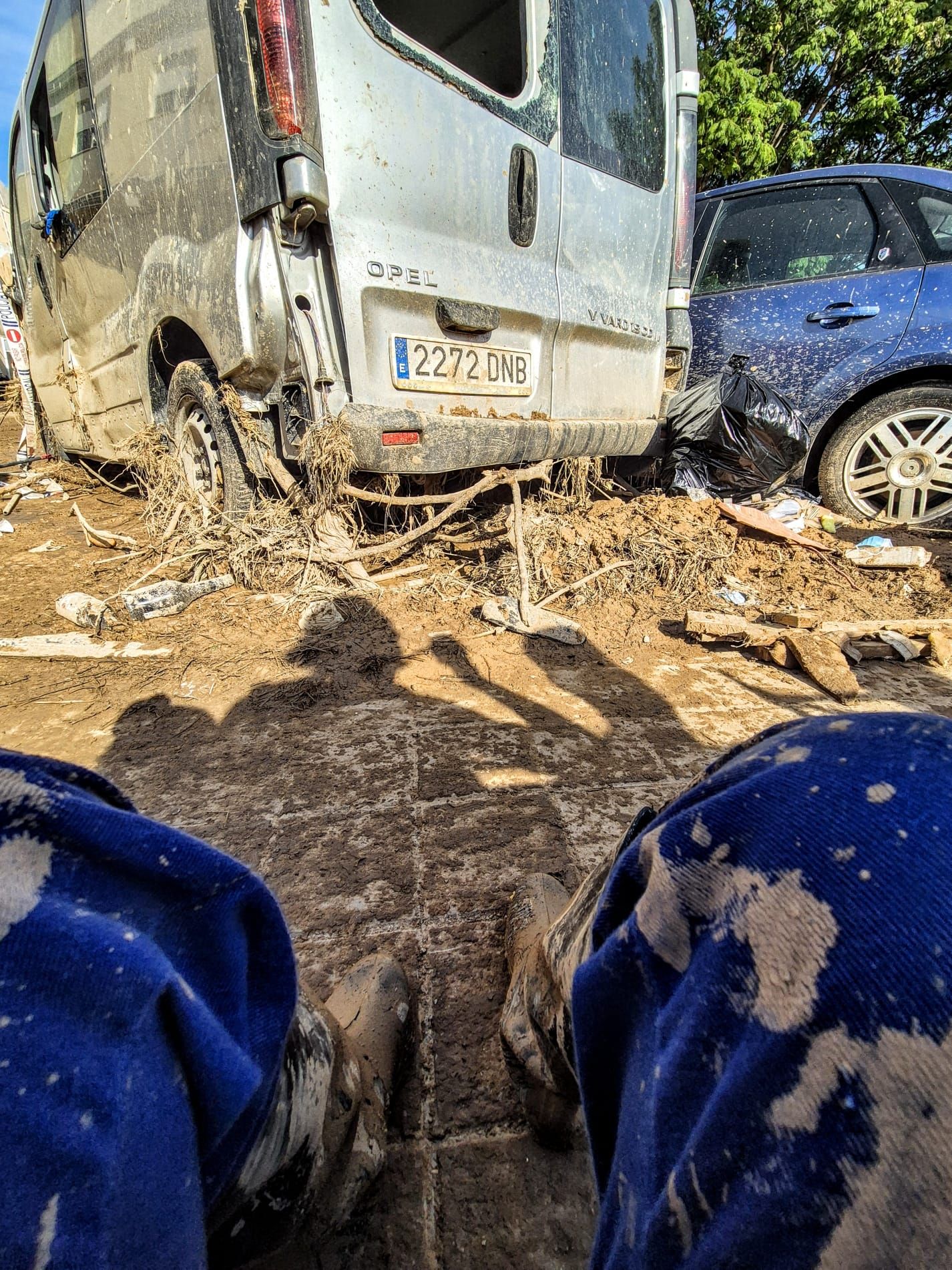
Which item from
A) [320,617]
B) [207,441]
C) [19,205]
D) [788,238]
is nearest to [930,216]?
[788,238]

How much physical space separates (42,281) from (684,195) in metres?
4.51

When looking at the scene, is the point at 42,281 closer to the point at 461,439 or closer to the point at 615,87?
the point at 461,439

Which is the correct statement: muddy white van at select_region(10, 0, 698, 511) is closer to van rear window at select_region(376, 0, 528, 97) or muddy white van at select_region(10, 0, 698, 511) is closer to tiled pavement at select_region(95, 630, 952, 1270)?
van rear window at select_region(376, 0, 528, 97)

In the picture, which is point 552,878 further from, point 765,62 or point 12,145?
point 765,62

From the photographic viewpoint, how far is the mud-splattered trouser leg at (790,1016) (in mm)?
432

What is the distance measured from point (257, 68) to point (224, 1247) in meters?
3.06

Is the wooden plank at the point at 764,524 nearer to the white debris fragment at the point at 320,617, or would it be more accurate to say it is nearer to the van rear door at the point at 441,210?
the van rear door at the point at 441,210

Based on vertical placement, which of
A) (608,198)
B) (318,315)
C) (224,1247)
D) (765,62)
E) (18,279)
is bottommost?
(224,1247)

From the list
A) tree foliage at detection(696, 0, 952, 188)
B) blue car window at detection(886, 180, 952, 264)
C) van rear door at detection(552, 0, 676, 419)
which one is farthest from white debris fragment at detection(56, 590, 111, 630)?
tree foliage at detection(696, 0, 952, 188)

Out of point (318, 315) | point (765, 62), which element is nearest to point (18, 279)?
point (318, 315)

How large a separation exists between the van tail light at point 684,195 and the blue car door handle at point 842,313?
0.96 m

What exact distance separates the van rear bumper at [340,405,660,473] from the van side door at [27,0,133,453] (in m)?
1.98

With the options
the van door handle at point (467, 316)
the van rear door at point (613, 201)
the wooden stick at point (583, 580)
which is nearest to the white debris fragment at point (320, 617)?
the wooden stick at point (583, 580)

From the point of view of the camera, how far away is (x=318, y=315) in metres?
2.41
